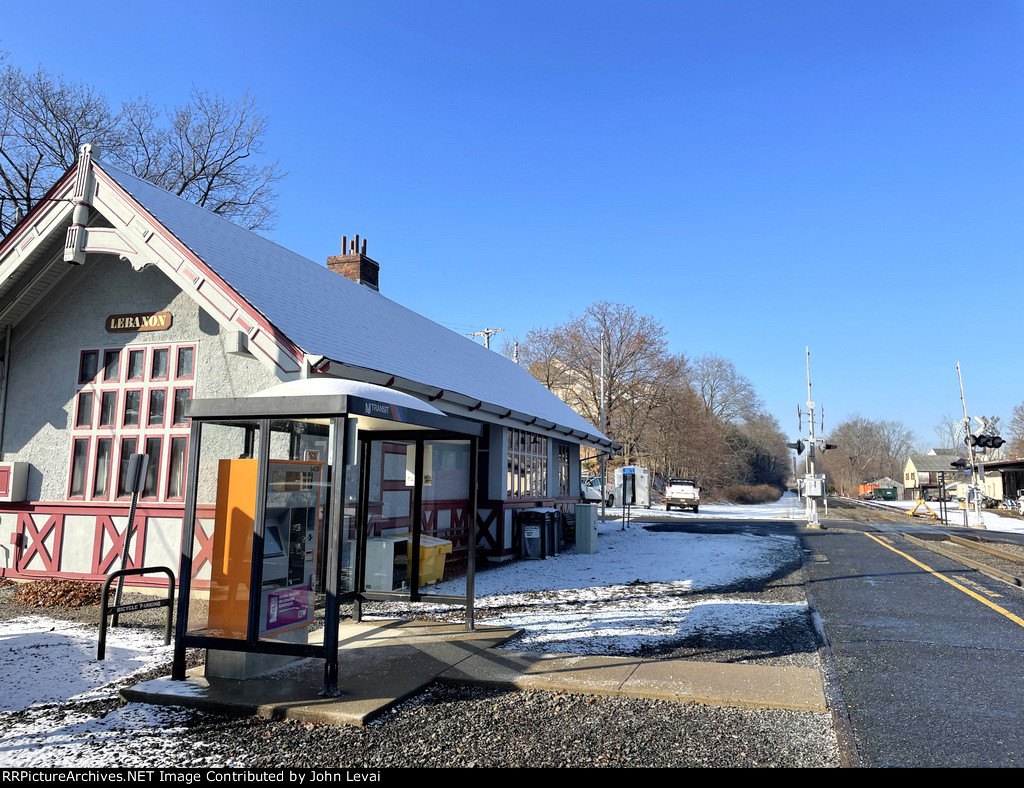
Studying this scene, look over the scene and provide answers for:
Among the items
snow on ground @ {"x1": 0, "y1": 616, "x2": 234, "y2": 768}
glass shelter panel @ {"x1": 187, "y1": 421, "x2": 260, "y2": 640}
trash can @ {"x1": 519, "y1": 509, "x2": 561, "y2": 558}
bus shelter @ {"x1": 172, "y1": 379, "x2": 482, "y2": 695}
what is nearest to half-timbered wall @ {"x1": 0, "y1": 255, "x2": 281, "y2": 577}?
snow on ground @ {"x1": 0, "y1": 616, "x2": 234, "y2": 768}

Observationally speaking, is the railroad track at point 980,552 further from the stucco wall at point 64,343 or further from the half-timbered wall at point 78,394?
the stucco wall at point 64,343

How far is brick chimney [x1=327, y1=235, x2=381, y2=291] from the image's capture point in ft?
63.5

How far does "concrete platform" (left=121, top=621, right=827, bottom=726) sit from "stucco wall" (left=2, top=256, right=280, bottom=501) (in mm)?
6278

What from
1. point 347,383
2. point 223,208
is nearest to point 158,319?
point 347,383

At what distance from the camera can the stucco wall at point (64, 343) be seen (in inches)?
445

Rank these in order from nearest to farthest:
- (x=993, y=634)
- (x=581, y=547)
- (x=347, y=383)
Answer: (x=347, y=383) < (x=993, y=634) < (x=581, y=547)

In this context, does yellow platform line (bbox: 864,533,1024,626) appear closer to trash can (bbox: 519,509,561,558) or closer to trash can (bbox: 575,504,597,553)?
trash can (bbox: 575,504,597,553)

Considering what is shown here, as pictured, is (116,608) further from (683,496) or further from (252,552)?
(683,496)

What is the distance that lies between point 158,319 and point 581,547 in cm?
1124

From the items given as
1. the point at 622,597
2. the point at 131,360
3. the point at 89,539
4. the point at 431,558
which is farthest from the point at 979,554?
the point at 89,539

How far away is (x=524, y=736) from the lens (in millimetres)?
4902
